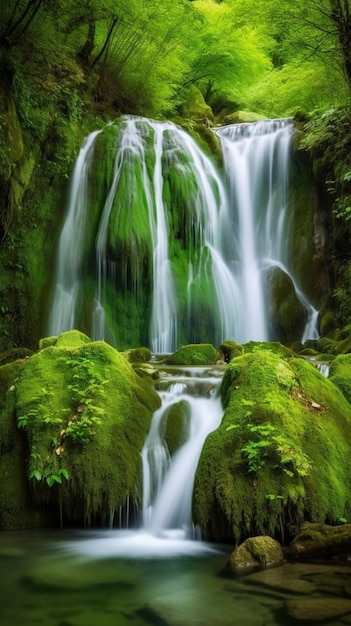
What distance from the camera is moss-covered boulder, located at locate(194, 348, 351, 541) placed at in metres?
4.55

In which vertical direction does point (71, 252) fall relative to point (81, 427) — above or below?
above

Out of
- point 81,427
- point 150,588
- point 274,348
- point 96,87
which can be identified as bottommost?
point 150,588

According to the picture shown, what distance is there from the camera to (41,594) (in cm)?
373

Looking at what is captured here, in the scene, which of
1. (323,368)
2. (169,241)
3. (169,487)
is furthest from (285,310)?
(169,487)

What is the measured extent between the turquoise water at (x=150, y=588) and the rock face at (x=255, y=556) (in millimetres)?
105

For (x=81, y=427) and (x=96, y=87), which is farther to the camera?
(x=96, y=87)

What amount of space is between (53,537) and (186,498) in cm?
129

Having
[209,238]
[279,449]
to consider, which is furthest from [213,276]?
[279,449]

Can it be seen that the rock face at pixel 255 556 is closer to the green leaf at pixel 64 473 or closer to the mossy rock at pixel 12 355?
the green leaf at pixel 64 473

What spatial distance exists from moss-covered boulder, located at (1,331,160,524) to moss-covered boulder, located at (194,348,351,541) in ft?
2.98

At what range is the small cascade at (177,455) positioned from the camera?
17.4 ft

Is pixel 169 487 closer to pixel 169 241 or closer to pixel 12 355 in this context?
pixel 12 355

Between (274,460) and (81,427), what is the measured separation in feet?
6.09

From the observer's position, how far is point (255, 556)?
4102 millimetres
